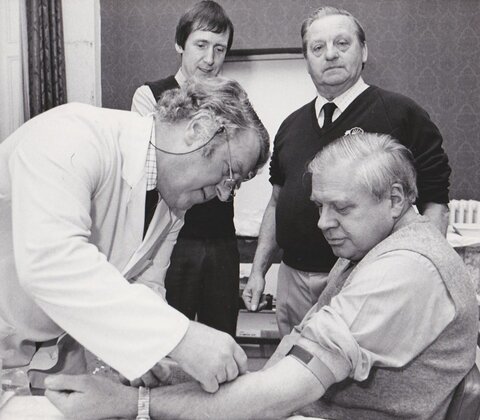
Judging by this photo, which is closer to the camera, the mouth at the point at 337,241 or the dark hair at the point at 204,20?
the mouth at the point at 337,241

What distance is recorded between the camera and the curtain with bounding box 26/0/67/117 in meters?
3.53

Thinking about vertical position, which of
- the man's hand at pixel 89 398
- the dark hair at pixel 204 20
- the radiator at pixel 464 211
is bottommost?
the radiator at pixel 464 211

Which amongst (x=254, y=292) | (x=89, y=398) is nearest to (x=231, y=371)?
(x=89, y=398)

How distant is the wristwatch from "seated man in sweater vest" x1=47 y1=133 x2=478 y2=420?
10mm

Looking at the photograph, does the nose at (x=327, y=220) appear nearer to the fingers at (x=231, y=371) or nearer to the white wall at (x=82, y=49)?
the fingers at (x=231, y=371)

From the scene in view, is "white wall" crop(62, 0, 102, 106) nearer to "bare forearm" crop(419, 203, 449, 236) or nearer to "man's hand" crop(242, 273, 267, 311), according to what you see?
"man's hand" crop(242, 273, 267, 311)

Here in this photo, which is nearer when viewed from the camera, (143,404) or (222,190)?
(143,404)

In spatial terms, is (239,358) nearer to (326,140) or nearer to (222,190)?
(222,190)

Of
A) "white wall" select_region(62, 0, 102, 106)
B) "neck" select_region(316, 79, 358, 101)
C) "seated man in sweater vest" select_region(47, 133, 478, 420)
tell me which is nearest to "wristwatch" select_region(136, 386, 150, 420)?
"seated man in sweater vest" select_region(47, 133, 478, 420)

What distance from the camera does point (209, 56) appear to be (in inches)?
95.8

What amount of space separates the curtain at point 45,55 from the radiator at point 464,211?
108 inches

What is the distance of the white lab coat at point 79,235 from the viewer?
973 millimetres

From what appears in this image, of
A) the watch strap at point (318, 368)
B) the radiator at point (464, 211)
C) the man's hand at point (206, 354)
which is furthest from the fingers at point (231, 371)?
the radiator at point (464, 211)

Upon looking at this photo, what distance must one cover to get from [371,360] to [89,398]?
1.84 ft
